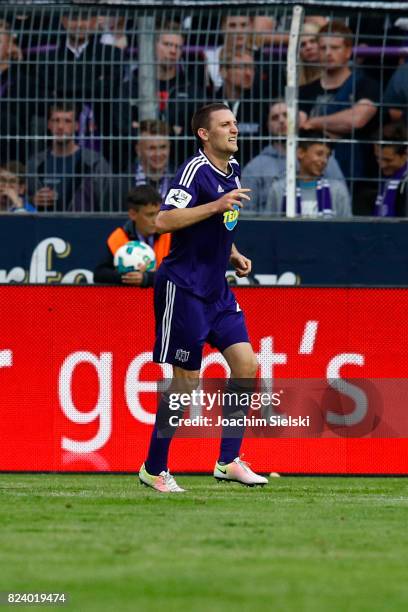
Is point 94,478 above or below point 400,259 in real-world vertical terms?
below

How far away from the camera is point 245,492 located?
348 inches

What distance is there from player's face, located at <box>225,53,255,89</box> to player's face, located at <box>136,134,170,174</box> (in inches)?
30.3

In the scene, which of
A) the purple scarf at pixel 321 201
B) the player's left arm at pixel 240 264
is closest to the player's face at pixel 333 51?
the purple scarf at pixel 321 201

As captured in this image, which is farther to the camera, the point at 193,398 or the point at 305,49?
the point at 305,49

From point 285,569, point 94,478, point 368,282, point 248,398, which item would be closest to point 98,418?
point 94,478

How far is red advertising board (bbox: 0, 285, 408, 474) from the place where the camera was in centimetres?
1087

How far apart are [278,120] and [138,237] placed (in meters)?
2.24

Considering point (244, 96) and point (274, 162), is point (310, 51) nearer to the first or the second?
point (244, 96)

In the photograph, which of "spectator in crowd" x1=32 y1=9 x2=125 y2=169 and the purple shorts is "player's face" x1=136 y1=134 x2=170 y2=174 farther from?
the purple shorts

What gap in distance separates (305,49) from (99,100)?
179 centimetres

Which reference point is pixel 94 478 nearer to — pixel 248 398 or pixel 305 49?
pixel 248 398

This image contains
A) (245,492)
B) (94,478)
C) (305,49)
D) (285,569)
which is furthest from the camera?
(305,49)

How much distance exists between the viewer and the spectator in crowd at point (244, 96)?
509 inches

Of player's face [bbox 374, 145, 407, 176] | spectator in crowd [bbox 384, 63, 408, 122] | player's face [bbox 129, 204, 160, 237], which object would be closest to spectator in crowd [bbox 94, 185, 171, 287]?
player's face [bbox 129, 204, 160, 237]
